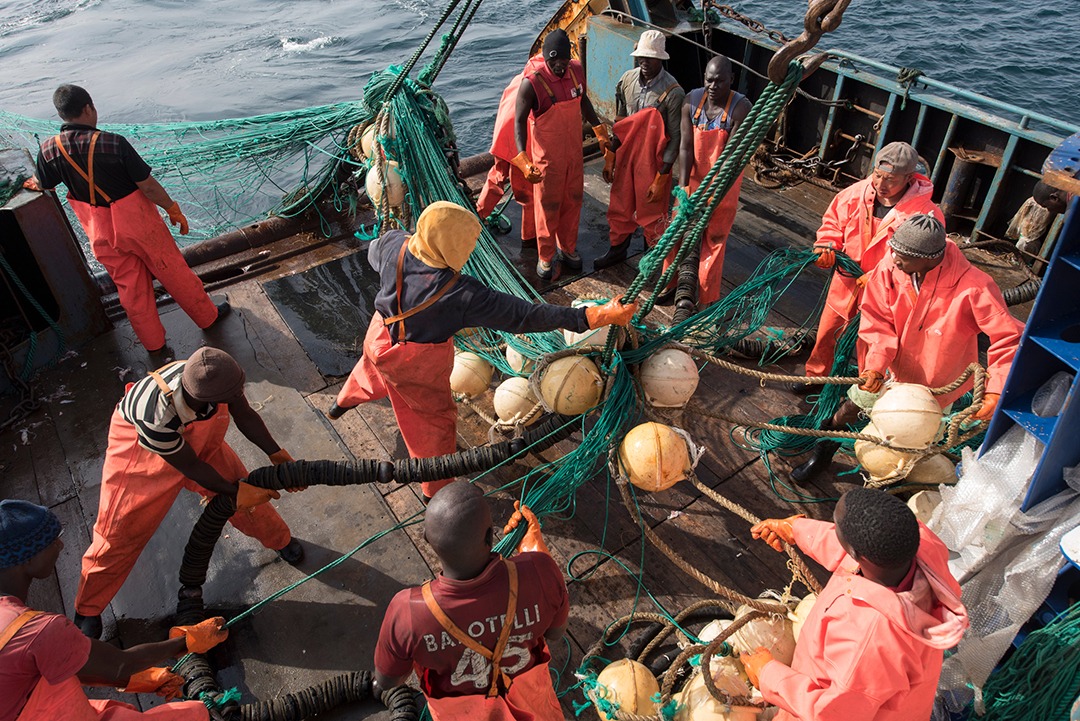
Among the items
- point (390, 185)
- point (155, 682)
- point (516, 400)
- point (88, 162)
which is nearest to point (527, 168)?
point (390, 185)

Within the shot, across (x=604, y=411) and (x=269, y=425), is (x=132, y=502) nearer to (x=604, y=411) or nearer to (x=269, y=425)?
(x=269, y=425)

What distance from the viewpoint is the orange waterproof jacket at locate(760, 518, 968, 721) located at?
2086 millimetres

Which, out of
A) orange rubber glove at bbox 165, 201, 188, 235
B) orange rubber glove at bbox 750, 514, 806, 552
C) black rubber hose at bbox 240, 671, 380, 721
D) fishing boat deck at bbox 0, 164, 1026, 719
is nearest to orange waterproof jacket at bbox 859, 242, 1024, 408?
fishing boat deck at bbox 0, 164, 1026, 719

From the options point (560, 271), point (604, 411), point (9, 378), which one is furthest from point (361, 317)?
point (604, 411)

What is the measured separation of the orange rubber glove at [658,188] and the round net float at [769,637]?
3.53 meters

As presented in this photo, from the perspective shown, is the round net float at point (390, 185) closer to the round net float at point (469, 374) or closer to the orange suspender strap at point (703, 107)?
the round net float at point (469, 374)

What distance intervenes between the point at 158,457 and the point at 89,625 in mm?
944

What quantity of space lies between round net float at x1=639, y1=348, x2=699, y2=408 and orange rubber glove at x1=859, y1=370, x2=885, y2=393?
95cm

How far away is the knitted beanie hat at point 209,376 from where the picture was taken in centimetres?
301

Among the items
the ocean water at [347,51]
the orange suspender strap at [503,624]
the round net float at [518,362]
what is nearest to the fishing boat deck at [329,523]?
the round net float at [518,362]

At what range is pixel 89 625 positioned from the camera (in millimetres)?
3416

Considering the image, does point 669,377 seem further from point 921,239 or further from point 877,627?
point 877,627

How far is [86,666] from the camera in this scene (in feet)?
8.16

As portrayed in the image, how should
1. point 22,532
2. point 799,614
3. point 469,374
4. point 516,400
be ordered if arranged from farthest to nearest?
1. point 469,374
2. point 516,400
3. point 799,614
4. point 22,532
